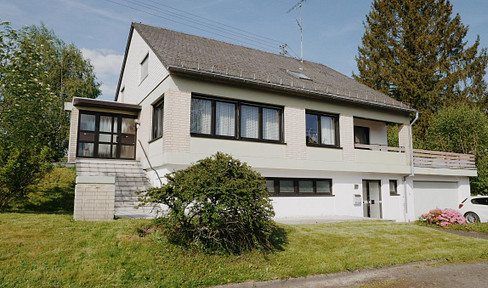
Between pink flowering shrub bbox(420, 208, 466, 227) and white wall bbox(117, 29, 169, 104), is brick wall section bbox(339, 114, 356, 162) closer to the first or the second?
pink flowering shrub bbox(420, 208, 466, 227)

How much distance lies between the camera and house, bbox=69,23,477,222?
11.6 m

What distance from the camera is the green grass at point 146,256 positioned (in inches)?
209

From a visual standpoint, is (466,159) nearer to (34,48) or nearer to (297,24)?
(297,24)

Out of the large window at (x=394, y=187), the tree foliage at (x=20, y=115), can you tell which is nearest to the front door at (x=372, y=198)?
the large window at (x=394, y=187)

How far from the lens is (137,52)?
16594 millimetres

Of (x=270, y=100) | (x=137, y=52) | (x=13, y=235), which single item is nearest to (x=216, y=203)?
(x=13, y=235)

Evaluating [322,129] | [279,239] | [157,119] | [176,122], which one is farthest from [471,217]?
[157,119]

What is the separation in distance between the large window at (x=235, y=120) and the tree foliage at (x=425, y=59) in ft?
69.5

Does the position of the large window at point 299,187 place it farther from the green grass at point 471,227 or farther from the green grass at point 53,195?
the green grass at point 53,195

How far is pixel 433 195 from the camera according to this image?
18531mm

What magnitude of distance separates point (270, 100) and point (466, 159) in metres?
13.8

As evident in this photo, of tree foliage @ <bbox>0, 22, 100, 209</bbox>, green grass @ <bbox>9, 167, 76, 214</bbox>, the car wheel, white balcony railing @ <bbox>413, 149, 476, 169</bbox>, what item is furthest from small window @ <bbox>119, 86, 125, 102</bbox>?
the car wheel

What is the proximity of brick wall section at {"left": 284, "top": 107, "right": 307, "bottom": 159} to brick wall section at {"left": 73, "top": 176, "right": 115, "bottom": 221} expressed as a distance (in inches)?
276

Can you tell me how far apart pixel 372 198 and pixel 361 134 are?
395 centimetres
